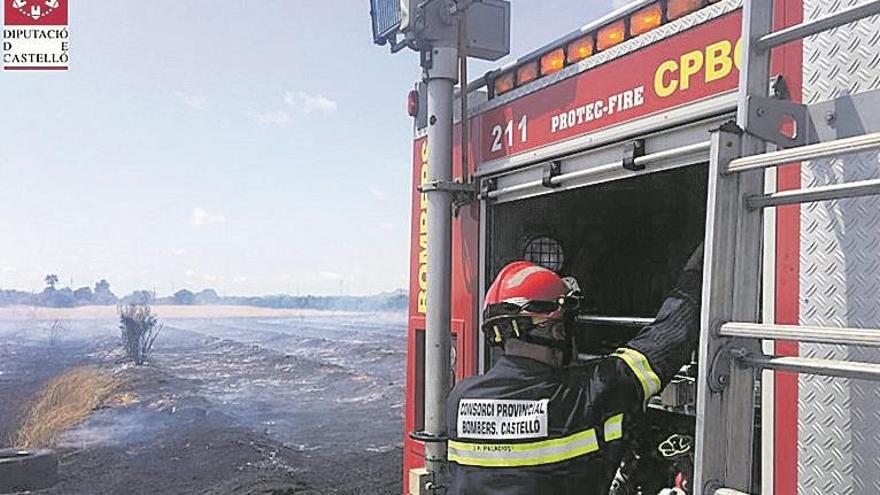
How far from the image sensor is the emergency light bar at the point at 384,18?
3.55 m

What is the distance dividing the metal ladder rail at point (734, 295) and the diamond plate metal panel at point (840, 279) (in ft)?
0.72

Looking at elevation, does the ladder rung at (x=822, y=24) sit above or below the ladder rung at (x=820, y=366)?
above

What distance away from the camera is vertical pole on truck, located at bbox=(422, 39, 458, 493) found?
3428 millimetres

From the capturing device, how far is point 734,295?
1746 millimetres

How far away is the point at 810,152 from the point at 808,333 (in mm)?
327

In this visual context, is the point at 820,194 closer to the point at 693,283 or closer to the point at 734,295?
the point at 734,295

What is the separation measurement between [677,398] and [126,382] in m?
8.68

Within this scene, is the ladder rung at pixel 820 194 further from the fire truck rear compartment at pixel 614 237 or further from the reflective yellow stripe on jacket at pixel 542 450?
the fire truck rear compartment at pixel 614 237

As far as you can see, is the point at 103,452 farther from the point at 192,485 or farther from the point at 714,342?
the point at 714,342

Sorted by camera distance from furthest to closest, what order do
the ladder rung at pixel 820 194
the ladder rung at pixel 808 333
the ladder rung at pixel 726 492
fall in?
the ladder rung at pixel 726 492, the ladder rung at pixel 820 194, the ladder rung at pixel 808 333

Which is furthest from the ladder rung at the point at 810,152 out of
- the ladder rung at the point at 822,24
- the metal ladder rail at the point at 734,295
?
the ladder rung at the point at 822,24

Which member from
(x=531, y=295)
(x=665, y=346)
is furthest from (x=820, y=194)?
(x=531, y=295)

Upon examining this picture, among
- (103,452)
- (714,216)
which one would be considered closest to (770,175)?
(714,216)

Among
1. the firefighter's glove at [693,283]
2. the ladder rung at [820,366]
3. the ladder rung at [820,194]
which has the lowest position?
the ladder rung at [820,366]
